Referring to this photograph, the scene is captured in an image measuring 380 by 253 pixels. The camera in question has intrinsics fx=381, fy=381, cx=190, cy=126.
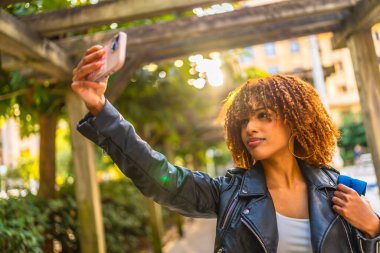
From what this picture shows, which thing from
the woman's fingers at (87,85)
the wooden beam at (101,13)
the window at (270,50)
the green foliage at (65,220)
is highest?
the window at (270,50)

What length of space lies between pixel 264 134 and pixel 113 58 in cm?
74

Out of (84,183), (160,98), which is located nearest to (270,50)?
(160,98)

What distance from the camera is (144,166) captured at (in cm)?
146

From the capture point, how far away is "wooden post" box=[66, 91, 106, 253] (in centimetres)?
429

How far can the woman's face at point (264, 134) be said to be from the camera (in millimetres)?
1650

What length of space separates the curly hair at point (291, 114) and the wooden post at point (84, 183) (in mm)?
2830

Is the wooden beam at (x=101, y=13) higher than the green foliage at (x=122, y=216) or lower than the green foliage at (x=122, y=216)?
higher

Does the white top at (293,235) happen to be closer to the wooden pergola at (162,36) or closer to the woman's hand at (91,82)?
the woman's hand at (91,82)

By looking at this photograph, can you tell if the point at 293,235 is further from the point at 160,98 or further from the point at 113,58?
the point at 160,98

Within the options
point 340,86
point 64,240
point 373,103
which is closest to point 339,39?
point 373,103

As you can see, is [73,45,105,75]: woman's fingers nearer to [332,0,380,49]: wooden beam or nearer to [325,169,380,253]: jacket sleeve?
[325,169,380,253]: jacket sleeve

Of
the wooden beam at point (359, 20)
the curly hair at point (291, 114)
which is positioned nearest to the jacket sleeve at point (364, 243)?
the curly hair at point (291, 114)

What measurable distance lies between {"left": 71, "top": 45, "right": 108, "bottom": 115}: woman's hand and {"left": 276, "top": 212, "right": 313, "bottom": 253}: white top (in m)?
0.87

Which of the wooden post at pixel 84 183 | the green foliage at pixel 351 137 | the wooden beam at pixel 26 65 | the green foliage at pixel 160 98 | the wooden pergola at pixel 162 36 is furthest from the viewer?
the green foliage at pixel 351 137
